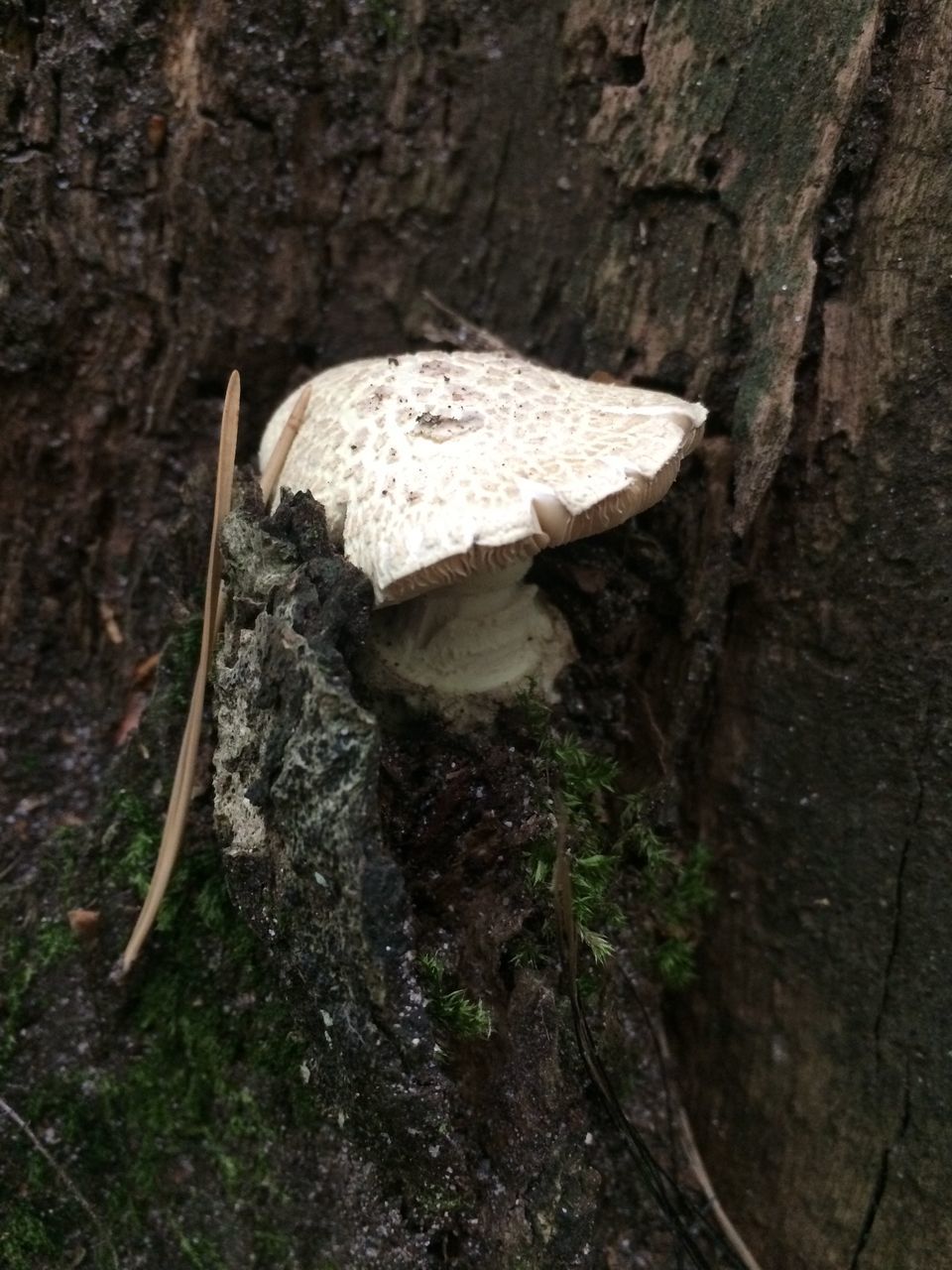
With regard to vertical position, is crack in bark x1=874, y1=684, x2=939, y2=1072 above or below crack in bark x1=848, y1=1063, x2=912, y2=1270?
above

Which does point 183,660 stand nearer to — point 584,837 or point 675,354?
point 584,837

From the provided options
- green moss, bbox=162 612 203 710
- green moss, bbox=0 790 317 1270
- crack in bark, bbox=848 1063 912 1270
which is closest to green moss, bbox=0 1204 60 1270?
green moss, bbox=0 790 317 1270

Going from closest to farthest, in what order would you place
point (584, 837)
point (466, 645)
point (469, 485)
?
point (469, 485)
point (584, 837)
point (466, 645)

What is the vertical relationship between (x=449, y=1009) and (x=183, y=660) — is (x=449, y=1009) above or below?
below

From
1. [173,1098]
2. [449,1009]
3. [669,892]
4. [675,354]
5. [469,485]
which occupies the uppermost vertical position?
[675,354]

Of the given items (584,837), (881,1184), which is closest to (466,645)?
(584,837)

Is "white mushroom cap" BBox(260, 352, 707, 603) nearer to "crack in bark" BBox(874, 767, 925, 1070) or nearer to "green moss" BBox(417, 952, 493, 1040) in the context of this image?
"green moss" BBox(417, 952, 493, 1040)
